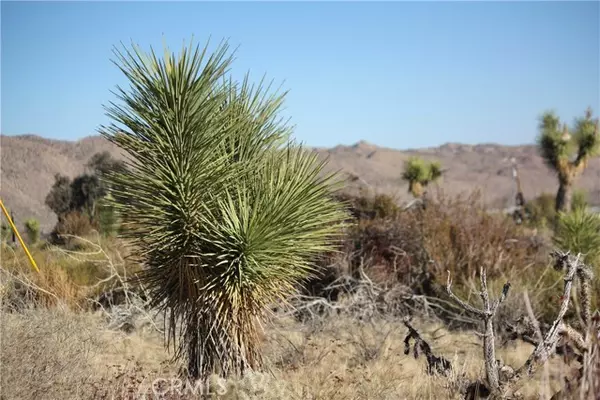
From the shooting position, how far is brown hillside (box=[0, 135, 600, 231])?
20.0m

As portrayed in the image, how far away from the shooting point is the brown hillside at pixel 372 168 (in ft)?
65.7

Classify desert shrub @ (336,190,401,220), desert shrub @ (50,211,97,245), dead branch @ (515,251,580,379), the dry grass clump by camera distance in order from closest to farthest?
dead branch @ (515,251,580,379) < the dry grass clump < desert shrub @ (336,190,401,220) < desert shrub @ (50,211,97,245)

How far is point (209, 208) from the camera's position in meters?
6.37

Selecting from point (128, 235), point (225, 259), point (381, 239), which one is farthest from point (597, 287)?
point (128, 235)

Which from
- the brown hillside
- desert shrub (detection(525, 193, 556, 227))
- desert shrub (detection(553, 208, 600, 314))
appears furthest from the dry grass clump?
desert shrub (detection(525, 193, 556, 227))

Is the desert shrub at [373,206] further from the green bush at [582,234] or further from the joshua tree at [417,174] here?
the joshua tree at [417,174]

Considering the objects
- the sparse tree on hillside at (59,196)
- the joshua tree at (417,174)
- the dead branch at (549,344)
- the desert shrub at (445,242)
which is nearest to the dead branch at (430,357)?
the dead branch at (549,344)

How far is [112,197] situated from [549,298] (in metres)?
7.65

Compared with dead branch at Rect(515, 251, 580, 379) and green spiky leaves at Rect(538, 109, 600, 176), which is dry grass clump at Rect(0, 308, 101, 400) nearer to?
dead branch at Rect(515, 251, 580, 379)

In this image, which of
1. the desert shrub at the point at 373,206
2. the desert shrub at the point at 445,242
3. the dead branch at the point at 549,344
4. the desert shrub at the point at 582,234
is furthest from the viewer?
the desert shrub at the point at 373,206

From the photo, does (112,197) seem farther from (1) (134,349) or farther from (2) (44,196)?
(2) (44,196)

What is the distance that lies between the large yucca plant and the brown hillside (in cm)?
127

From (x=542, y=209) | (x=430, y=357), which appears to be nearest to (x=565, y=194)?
(x=542, y=209)

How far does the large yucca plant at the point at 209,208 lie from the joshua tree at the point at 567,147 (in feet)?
65.8
